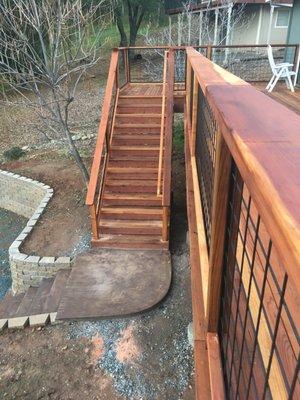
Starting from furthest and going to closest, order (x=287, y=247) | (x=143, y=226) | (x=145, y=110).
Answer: (x=145, y=110)
(x=143, y=226)
(x=287, y=247)

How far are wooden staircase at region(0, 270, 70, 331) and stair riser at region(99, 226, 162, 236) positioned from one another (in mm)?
841

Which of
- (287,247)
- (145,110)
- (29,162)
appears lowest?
(29,162)

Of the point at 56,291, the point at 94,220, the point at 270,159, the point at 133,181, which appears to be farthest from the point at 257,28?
the point at 270,159

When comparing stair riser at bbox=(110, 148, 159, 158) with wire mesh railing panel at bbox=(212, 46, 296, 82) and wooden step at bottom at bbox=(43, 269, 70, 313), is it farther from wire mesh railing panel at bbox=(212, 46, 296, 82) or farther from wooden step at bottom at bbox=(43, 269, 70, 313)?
wire mesh railing panel at bbox=(212, 46, 296, 82)

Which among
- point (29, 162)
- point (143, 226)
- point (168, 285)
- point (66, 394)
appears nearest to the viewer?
point (66, 394)

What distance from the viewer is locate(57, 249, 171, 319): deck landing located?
4082mm

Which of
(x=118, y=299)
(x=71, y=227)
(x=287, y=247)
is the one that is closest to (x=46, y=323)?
(x=118, y=299)

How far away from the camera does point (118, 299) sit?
13.9ft

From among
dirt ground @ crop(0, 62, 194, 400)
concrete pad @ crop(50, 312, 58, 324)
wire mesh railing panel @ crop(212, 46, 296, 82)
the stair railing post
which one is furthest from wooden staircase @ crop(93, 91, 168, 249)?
wire mesh railing panel @ crop(212, 46, 296, 82)

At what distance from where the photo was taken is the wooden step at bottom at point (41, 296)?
176 inches

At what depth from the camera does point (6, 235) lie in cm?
800

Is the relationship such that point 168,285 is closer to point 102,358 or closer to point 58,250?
point 102,358

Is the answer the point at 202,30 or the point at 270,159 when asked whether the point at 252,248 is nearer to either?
the point at 270,159

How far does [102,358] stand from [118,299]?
804 millimetres
